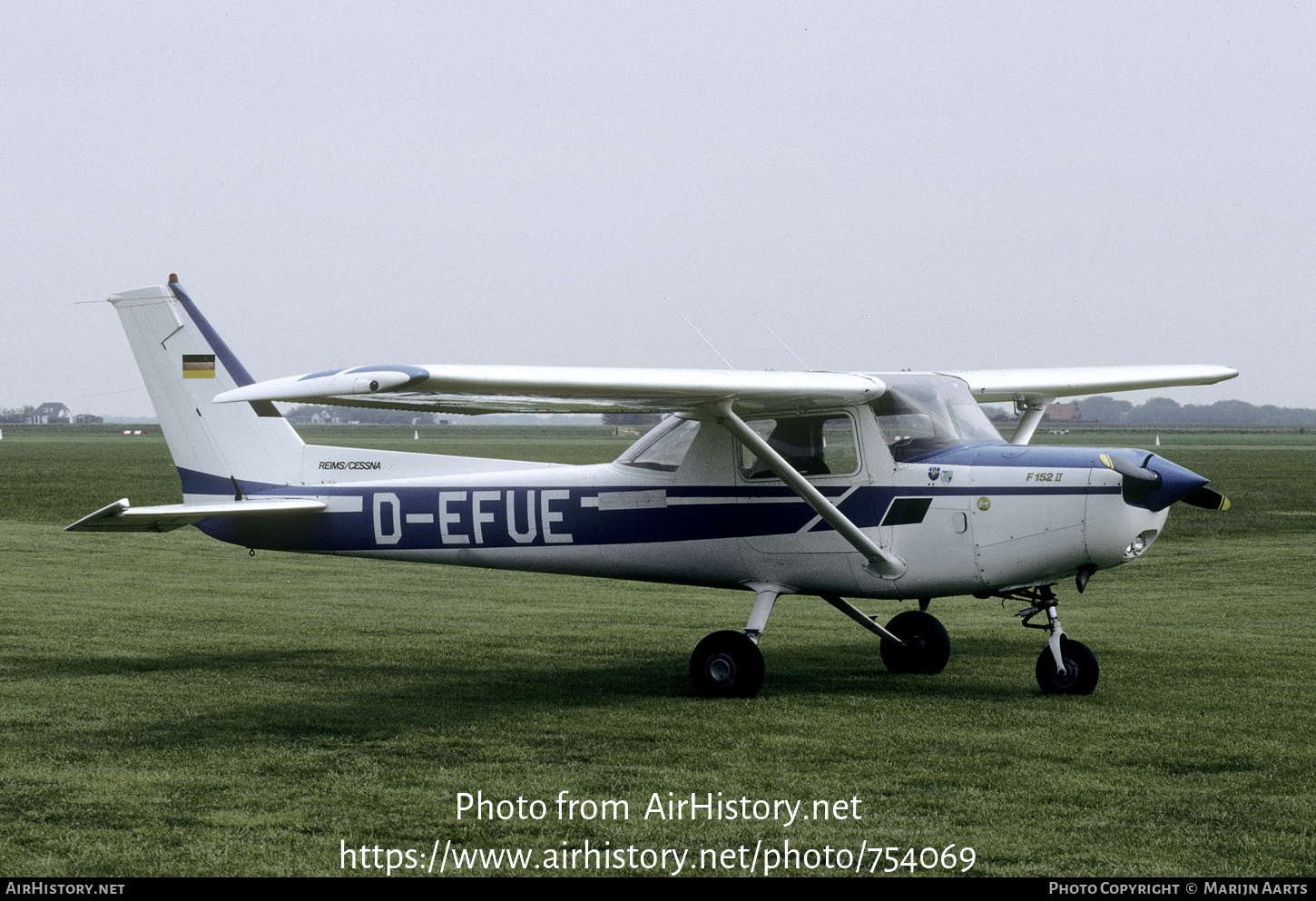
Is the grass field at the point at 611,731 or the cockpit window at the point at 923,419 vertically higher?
the cockpit window at the point at 923,419

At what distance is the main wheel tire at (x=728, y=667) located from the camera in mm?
9523

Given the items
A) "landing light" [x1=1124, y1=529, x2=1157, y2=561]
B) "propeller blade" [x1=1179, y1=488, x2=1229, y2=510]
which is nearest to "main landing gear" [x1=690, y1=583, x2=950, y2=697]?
"landing light" [x1=1124, y1=529, x2=1157, y2=561]

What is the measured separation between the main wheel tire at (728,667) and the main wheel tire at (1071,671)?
81.2 inches

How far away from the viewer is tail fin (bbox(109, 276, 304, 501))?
11539mm

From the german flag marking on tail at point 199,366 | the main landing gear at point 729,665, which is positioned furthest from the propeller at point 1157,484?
the german flag marking on tail at point 199,366

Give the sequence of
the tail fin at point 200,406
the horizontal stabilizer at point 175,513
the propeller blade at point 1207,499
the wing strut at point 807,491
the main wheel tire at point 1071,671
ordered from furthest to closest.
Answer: the tail fin at point 200,406 < the horizontal stabilizer at point 175,513 < the main wheel tire at point 1071,671 < the wing strut at point 807,491 < the propeller blade at point 1207,499

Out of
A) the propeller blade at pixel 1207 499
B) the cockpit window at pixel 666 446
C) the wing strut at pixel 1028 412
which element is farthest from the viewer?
the wing strut at pixel 1028 412

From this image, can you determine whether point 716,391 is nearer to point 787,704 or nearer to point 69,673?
point 787,704

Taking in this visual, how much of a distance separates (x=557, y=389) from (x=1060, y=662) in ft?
13.7

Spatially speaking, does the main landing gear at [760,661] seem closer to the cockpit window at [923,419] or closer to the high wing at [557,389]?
the cockpit window at [923,419]

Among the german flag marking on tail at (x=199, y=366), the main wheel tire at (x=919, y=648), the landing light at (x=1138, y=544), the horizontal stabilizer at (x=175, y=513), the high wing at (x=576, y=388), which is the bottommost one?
the main wheel tire at (x=919, y=648)

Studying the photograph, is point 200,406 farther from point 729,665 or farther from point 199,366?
point 729,665

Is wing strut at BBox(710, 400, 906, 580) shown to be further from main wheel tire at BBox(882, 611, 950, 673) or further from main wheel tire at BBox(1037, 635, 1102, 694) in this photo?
main wheel tire at BBox(882, 611, 950, 673)

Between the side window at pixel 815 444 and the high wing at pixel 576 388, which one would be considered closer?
the high wing at pixel 576 388
